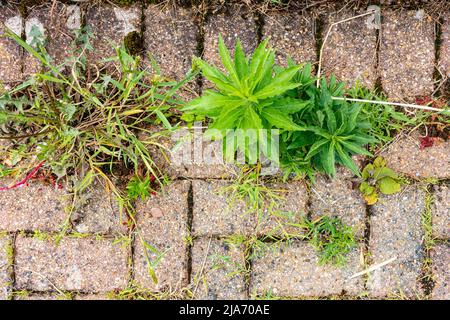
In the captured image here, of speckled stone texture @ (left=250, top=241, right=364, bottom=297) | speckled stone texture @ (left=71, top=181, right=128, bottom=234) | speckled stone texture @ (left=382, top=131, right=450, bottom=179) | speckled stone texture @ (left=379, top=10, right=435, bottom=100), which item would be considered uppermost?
speckled stone texture @ (left=379, top=10, right=435, bottom=100)

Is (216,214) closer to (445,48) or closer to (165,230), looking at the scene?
(165,230)

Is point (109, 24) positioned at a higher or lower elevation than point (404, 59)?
higher

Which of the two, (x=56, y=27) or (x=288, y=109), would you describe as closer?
(x=288, y=109)

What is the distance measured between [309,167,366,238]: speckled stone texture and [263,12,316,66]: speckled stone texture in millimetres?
642

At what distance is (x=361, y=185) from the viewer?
105 inches

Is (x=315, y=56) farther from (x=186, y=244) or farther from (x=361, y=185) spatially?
(x=186, y=244)

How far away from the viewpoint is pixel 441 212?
2703mm

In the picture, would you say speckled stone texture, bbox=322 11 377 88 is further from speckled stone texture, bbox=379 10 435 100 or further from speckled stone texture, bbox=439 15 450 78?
speckled stone texture, bbox=439 15 450 78

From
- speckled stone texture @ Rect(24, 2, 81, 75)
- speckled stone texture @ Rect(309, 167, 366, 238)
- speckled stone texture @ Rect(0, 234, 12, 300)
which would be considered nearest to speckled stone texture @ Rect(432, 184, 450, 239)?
speckled stone texture @ Rect(309, 167, 366, 238)

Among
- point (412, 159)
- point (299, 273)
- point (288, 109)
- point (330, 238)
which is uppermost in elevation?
point (288, 109)

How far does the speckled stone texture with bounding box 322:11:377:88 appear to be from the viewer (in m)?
2.70

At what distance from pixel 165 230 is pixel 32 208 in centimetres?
72

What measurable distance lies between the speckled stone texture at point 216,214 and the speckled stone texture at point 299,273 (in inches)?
8.1

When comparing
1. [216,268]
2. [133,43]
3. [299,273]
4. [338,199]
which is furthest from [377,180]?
[133,43]
